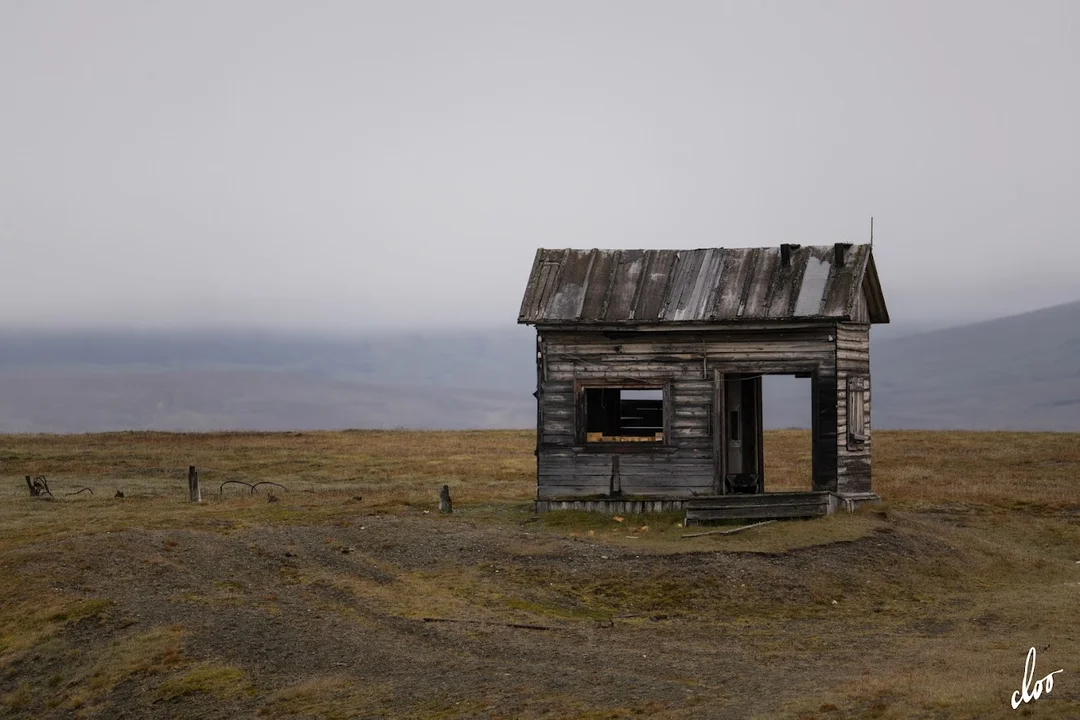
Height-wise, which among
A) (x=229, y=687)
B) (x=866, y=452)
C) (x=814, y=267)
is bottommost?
(x=229, y=687)

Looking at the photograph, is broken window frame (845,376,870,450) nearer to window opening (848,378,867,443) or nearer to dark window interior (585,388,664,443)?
window opening (848,378,867,443)

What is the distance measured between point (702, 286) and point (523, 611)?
1209 centimetres

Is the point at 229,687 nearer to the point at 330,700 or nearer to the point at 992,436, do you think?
the point at 330,700

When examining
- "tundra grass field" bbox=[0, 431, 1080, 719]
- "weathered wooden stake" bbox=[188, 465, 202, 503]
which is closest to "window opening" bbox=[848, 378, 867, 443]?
"tundra grass field" bbox=[0, 431, 1080, 719]

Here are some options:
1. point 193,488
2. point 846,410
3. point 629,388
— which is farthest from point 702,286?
point 193,488

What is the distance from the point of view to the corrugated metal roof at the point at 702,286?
2878 centimetres

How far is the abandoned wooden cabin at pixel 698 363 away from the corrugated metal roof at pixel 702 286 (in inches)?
1.6

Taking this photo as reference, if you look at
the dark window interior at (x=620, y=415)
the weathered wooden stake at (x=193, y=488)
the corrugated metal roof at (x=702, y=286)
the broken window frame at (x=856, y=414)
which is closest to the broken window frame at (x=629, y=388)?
the corrugated metal roof at (x=702, y=286)

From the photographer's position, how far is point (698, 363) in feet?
95.5

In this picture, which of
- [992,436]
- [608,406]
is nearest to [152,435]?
[608,406]

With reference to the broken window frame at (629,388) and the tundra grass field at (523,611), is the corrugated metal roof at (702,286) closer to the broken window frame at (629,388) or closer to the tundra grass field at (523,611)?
the broken window frame at (629,388)

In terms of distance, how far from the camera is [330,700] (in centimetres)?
1595

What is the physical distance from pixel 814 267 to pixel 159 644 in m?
18.2

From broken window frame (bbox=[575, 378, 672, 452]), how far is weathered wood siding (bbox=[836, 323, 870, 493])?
13.3 feet
